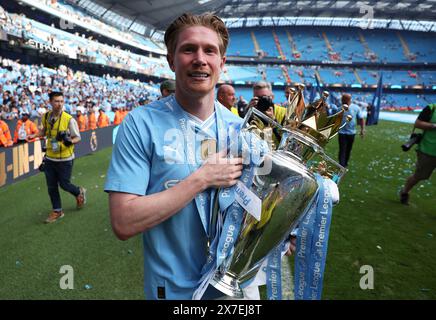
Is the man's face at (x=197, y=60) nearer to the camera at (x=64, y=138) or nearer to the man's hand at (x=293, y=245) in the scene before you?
the man's hand at (x=293, y=245)

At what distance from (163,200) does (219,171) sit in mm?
191

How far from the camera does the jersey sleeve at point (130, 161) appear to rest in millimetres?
1048

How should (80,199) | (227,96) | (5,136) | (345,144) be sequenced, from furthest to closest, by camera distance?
(5,136)
(345,144)
(80,199)
(227,96)

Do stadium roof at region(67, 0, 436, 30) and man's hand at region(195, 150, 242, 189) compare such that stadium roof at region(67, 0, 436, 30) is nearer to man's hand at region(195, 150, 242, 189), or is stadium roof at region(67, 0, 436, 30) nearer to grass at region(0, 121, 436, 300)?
grass at region(0, 121, 436, 300)

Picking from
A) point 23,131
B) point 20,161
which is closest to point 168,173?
point 20,161

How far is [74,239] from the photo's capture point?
14.1 feet

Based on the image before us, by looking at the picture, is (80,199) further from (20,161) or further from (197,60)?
(197,60)

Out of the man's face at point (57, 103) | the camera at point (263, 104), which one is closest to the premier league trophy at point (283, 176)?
the camera at point (263, 104)

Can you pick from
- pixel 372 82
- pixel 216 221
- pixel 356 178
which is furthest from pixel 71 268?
pixel 372 82

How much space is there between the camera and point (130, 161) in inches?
42.1

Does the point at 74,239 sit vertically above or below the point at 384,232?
below

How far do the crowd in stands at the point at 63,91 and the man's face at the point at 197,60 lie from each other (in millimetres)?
8093
